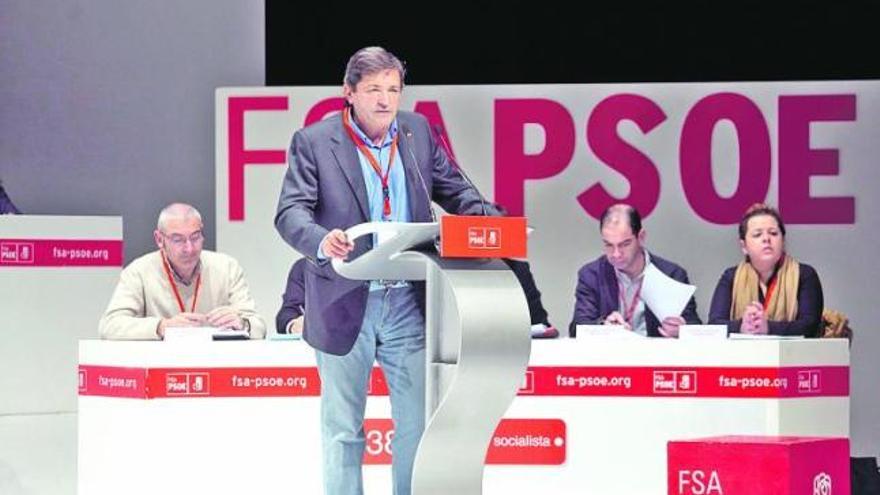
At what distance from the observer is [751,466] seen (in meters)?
3.46

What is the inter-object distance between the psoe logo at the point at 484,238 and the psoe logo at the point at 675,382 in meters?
2.23

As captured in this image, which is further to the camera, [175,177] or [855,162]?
[175,177]

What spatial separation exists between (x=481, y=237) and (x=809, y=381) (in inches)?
100

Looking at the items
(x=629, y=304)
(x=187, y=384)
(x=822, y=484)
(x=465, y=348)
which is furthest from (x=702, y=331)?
(x=465, y=348)

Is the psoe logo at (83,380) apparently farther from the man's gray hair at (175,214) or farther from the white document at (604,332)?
the white document at (604,332)

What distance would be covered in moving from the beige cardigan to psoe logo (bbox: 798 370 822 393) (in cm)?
195

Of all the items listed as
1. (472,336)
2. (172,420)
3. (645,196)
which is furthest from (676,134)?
(472,336)

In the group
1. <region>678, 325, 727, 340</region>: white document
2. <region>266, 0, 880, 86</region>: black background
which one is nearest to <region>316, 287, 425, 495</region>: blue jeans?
<region>678, 325, 727, 340</region>: white document

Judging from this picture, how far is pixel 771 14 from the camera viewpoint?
7.69m

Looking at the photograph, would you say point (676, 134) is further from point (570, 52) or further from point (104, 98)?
point (104, 98)

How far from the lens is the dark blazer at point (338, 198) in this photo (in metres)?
3.77

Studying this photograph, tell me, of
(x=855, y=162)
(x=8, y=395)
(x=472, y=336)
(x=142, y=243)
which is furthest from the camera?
(x=142, y=243)

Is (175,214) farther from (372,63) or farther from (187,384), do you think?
(372,63)

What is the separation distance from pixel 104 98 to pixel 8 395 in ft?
7.49
